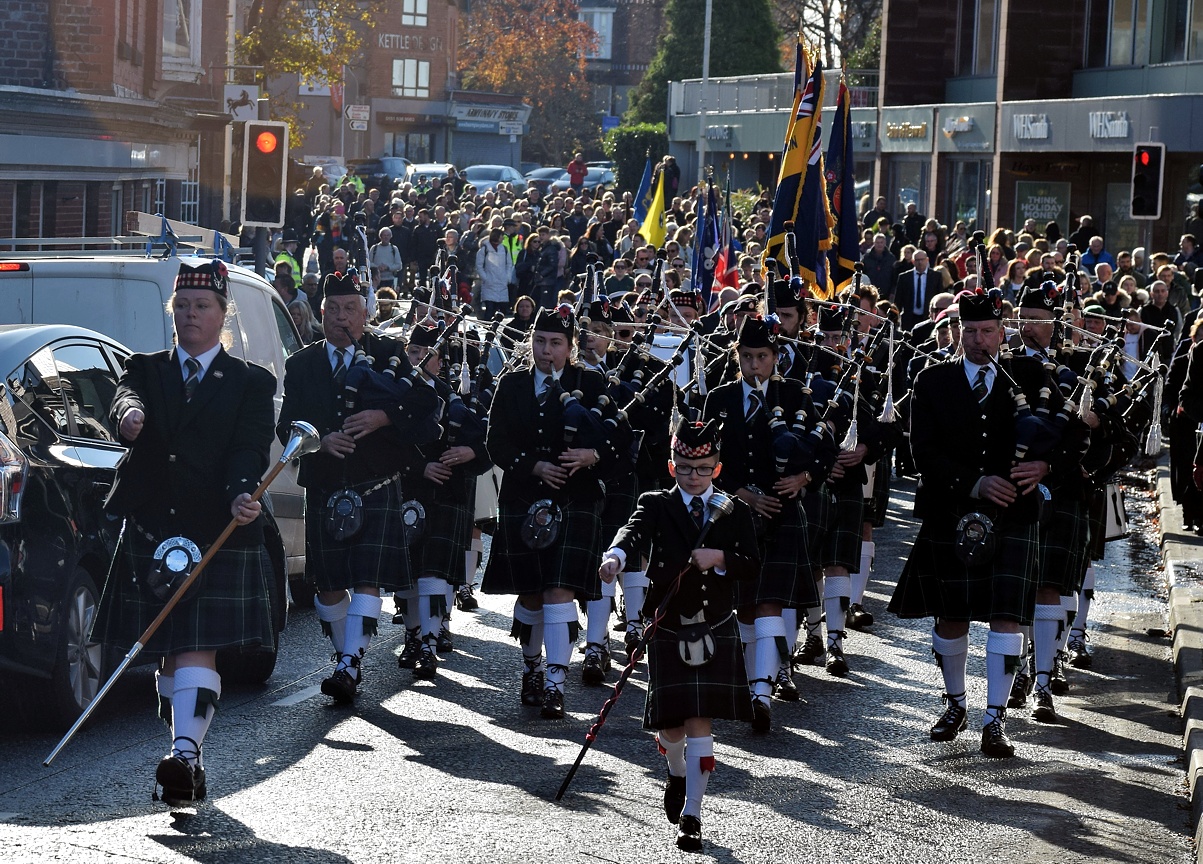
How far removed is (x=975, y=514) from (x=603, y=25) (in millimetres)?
102242

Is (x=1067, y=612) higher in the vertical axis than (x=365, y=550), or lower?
lower

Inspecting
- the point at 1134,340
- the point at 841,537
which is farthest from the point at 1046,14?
the point at 841,537

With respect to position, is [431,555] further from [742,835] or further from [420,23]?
[420,23]

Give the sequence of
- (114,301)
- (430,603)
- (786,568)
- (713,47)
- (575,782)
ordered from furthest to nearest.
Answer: (713,47), (114,301), (430,603), (786,568), (575,782)

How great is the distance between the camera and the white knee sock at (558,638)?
897 centimetres

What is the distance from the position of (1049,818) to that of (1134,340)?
1155cm

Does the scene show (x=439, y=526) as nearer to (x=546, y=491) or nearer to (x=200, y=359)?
(x=546, y=491)

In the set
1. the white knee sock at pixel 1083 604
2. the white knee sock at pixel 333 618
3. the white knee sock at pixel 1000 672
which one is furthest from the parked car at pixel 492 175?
the white knee sock at pixel 1000 672

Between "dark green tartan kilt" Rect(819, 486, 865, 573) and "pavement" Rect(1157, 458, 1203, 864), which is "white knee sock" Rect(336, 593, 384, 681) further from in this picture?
"pavement" Rect(1157, 458, 1203, 864)

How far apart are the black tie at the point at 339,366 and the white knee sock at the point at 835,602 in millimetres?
2918

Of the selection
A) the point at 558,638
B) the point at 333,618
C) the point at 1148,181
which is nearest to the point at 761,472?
the point at 558,638

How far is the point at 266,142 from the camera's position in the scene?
16.5 metres

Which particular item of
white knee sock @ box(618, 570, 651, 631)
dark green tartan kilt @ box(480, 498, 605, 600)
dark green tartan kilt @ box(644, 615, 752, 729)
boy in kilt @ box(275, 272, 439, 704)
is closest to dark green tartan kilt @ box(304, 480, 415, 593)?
boy in kilt @ box(275, 272, 439, 704)

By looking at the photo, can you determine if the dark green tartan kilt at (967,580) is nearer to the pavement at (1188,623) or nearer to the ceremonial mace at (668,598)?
the pavement at (1188,623)
